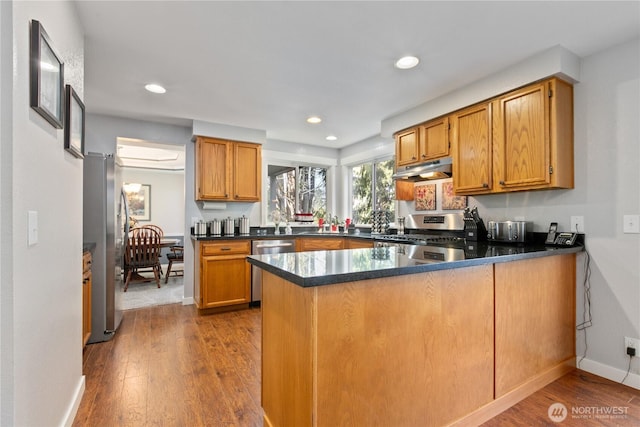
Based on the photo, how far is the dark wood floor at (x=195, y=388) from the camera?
175 cm

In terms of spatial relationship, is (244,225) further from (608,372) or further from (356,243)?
(608,372)

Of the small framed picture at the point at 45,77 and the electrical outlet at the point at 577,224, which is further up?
the small framed picture at the point at 45,77

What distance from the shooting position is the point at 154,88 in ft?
9.49

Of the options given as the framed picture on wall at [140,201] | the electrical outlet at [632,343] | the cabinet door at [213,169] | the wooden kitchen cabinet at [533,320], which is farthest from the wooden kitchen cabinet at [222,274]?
the framed picture on wall at [140,201]

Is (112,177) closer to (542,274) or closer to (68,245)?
(68,245)

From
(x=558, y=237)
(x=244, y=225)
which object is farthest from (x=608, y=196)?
(x=244, y=225)

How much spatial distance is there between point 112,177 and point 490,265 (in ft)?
10.8

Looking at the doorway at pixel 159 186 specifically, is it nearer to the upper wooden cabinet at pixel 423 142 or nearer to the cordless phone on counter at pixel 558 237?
the upper wooden cabinet at pixel 423 142

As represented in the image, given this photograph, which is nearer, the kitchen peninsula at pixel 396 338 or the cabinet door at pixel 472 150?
the kitchen peninsula at pixel 396 338

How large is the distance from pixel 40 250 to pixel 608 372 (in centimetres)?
340

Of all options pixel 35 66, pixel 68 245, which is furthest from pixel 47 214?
pixel 35 66

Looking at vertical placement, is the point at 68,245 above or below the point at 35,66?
below

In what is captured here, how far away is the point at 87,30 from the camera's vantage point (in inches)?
79.0

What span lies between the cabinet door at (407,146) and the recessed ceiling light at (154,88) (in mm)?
2463
